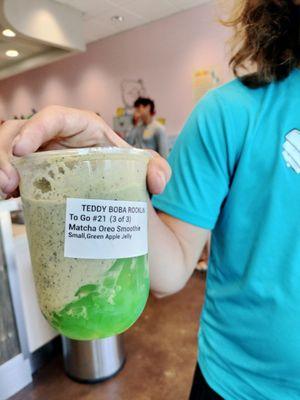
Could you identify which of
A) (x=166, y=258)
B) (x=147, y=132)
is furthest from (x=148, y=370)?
(x=147, y=132)

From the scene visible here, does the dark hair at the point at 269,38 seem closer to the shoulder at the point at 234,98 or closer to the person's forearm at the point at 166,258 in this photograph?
the shoulder at the point at 234,98

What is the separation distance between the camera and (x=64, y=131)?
0.44 meters

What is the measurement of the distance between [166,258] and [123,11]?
4256 mm

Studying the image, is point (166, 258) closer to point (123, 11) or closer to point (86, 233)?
point (86, 233)

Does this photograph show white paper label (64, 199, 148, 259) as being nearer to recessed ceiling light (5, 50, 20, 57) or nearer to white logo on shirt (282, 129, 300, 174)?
white logo on shirt (282, 129, 300, 174)

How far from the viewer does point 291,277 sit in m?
0.60

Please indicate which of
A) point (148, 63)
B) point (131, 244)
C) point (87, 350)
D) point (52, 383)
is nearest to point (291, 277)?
point (131, 244)

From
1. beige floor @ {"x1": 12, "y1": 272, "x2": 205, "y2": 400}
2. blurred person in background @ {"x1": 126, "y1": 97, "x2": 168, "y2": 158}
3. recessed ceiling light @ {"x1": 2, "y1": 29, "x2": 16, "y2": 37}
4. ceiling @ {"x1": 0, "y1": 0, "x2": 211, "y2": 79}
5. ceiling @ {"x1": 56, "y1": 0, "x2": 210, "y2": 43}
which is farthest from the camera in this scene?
ceiling @ {"x1": 56, "y1": 0, "x2": 210, "y2": 43}

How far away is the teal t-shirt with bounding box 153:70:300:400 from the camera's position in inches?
23.9

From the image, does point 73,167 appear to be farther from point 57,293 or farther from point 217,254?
point 217,254

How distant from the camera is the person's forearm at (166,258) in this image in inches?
23.4

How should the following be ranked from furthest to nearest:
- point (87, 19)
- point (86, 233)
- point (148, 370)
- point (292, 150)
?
point (87, 19), point (148, 370), point (292, 150), point (86, 233)

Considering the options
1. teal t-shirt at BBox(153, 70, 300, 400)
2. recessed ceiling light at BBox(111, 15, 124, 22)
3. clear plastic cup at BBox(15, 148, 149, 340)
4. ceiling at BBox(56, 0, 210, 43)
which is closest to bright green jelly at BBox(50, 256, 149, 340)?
clear plastic cup at BBox(15, 148, 149, 340)

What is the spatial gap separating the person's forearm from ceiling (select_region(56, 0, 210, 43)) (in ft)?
12.7
